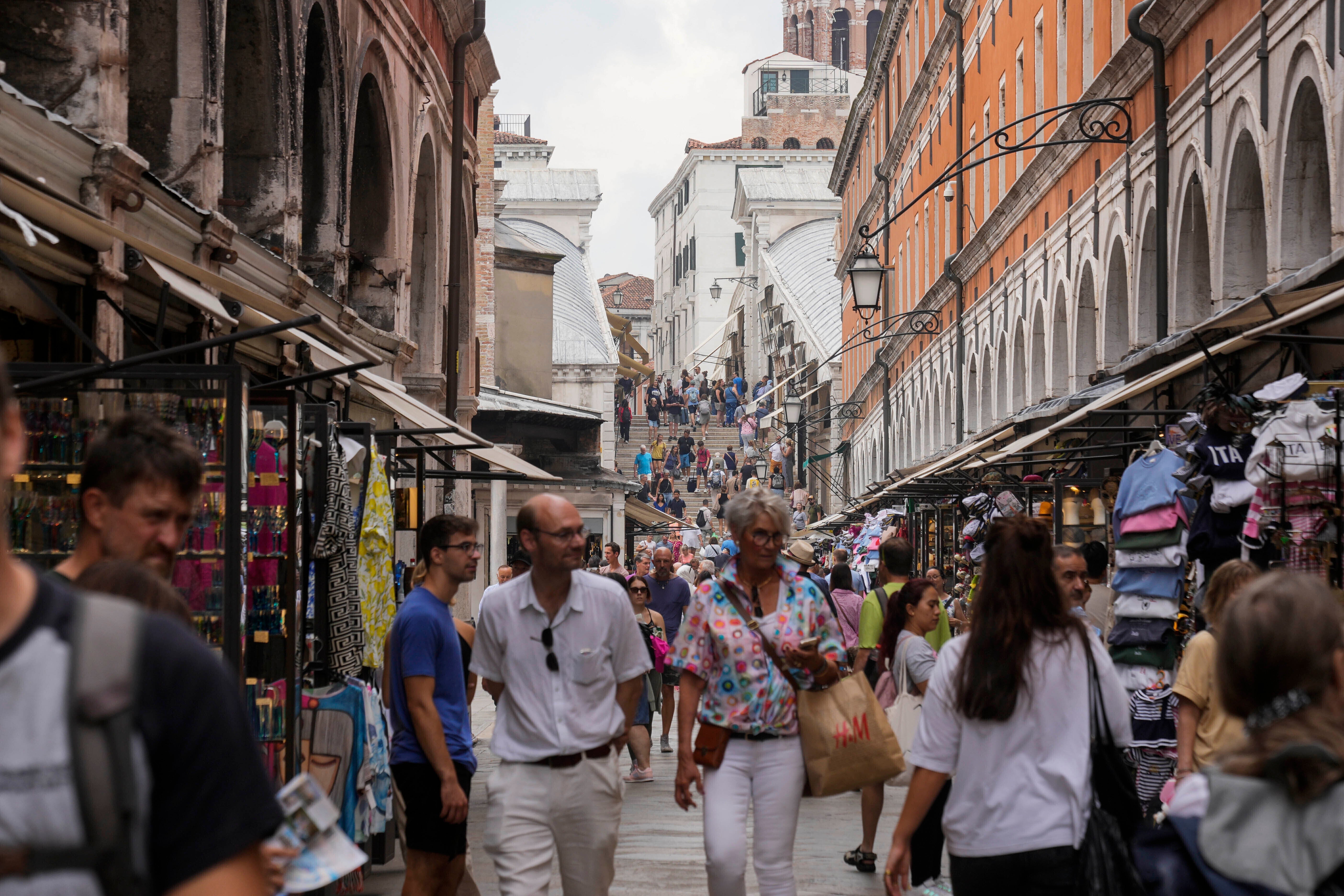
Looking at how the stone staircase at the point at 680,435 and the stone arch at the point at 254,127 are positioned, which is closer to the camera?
the stone arch at the point at 254,127

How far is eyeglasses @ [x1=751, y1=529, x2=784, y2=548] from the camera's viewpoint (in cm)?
658

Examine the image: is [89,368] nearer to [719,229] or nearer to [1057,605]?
[1057,605]

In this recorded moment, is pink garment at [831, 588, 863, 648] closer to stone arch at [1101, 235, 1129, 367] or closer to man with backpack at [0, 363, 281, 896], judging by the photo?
stone arch at [1101, 235, 1129, 367]

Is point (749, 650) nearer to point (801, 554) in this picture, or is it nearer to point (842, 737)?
point (842, 737)

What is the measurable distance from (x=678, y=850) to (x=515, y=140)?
90.5m

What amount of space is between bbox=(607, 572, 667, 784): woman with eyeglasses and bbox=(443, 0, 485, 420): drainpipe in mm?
5776

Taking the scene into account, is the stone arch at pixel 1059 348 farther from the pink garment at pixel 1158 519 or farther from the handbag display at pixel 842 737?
the handbag display at pixel 842 737

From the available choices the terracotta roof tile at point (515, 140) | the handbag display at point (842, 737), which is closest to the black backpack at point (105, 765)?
the handbag display at point (842, 737)

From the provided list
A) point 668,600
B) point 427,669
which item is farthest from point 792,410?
point 427,669

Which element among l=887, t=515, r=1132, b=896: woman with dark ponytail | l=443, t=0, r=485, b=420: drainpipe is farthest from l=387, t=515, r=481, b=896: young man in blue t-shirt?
l=443, t=0, r=485, b=420: drainpipe

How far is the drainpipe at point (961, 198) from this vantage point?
30.7m

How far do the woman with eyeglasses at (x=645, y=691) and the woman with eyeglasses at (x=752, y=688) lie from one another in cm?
636

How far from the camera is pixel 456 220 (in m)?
21.4

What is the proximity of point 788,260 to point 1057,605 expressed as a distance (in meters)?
66.0
